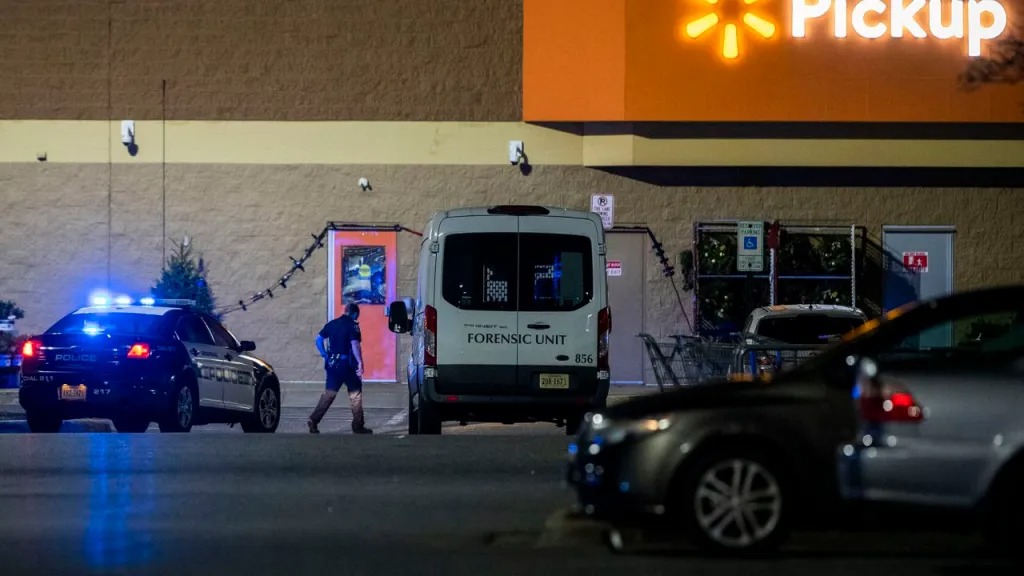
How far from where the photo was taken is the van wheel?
15508 mm

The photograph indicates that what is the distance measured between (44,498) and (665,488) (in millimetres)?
5227

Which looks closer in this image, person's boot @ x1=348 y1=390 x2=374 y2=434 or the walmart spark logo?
→ person's boot @ x1=348 y1=390 x2=374 y2=434

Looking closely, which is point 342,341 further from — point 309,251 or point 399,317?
point 309,251

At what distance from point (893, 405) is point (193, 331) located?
11892 mm

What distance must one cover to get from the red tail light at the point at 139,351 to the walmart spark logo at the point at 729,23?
11803 millimetres

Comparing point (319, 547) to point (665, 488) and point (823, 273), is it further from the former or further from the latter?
point (823, 273)

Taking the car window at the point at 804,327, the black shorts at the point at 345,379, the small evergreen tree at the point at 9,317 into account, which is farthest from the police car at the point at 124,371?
the small evergreen tree at the point at 9,317

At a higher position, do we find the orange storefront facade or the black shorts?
the orange storefront facade

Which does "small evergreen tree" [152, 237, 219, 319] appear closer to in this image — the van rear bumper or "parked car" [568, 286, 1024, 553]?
the van rear bumper

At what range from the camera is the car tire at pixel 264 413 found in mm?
19469

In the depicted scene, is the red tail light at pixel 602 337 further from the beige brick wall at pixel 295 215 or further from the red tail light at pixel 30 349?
the beige brick wall at pixel 295 215

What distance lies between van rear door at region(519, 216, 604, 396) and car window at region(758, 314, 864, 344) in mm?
3994

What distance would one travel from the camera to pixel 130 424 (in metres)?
18.0

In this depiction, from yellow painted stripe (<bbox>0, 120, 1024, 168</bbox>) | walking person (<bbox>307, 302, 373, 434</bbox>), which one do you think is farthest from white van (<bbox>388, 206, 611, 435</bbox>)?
yellow painted stripe (<bbox>0, 120, 1024, 168</bbox>)
